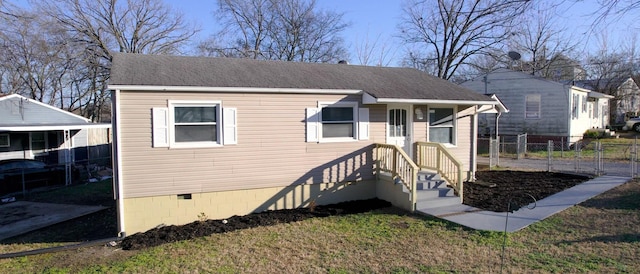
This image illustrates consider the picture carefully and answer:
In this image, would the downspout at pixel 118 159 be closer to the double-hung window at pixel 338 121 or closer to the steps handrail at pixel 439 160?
the double-hung window at pixel 338 121

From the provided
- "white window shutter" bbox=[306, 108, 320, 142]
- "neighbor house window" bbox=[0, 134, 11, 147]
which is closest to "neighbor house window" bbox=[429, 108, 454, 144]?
"white window shutter" bbox=[306, 108, 320, 142]

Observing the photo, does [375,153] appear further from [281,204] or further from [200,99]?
[200,99]

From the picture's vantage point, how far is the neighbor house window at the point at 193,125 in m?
7.95

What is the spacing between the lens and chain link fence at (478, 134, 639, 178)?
1338cm

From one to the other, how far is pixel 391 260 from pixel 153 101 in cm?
557

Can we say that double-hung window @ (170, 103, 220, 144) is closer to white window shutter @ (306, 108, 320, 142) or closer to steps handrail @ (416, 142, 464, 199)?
white window shutter @ (306, 108, 320, 142)

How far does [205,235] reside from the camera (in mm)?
7367

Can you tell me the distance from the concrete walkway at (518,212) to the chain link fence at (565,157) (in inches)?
140

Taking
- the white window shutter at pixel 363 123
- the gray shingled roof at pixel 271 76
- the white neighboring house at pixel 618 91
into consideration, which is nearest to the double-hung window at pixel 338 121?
the white window shutter at pixel 363 123

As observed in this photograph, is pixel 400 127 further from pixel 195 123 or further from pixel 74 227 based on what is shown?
pixel 74 227

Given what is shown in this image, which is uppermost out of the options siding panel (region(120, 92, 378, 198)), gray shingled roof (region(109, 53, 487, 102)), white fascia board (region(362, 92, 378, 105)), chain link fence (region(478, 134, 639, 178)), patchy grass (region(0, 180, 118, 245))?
gray shingled roof (region(109, 53, 487, 102))

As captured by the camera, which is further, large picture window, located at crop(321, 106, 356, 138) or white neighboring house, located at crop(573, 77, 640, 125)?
white neighboring house, located at crop(573, 77, 640, 125)

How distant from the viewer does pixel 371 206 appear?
30.4 ft

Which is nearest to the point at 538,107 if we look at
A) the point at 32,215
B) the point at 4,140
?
the point at 32,215
